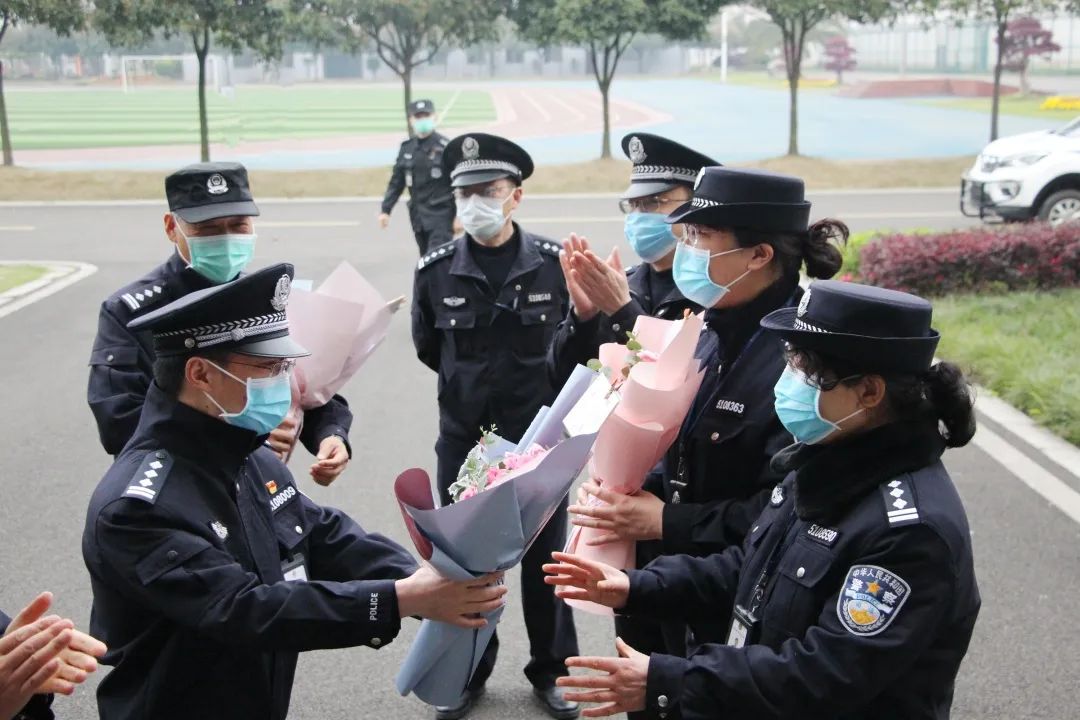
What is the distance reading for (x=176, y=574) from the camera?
2.62 meters

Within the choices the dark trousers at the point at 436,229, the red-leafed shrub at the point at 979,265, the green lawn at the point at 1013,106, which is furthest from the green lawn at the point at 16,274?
the green lawn at the point at 1013,106

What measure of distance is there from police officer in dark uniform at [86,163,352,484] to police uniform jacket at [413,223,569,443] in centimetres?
62

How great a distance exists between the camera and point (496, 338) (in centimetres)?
507

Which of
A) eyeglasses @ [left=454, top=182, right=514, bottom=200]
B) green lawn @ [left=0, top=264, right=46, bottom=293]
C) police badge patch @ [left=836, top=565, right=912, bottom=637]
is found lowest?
green lawn @ [left=0, top=264, right=46, bottom=293]

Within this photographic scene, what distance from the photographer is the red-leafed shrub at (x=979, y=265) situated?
11.6 metres

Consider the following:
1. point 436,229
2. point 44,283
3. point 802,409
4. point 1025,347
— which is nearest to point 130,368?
point 802,409

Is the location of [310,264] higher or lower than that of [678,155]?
lower

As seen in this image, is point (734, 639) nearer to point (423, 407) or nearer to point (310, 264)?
point (423, 407)

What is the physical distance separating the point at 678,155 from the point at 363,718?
7.98 ft

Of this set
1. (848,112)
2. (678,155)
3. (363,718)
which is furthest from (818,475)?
(848,112)

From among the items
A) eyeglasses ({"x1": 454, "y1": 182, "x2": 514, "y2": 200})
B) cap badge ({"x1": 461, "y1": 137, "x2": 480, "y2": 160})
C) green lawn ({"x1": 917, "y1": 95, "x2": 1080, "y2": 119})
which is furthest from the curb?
green lawn ({"x1": 917, "y1": 95, "x2": 1080, "y2": 119})

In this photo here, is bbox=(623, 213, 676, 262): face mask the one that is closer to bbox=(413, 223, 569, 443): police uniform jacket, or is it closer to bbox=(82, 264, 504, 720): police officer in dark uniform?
bbox=(413, 223, 569, 443): police uniform jacket

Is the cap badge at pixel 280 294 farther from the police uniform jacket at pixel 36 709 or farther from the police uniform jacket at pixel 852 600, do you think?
the police uniform jacket at pixel 852 600

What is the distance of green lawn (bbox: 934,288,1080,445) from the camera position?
8339mm
